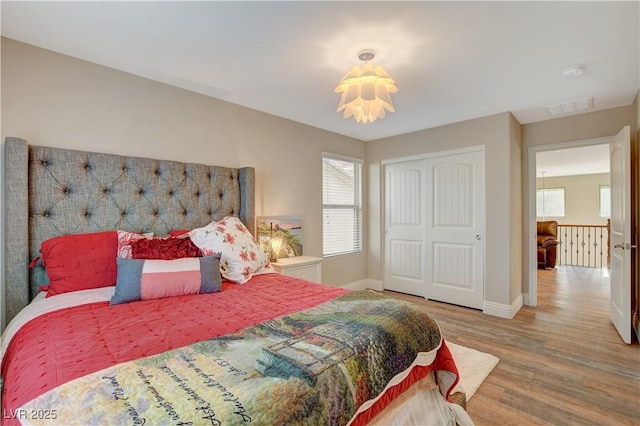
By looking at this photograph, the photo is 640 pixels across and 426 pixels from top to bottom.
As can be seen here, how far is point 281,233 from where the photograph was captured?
127 inches

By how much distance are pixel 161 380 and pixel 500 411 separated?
1941 millimetres

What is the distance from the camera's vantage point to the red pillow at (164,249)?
1.78m

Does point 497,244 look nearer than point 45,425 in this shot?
No

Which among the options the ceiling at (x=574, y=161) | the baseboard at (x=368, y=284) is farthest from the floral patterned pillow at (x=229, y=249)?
the ceiling at (x=574, y=161)

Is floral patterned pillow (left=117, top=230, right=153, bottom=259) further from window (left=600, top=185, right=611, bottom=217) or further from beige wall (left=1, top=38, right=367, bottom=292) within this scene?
window (left=600, top=185, right=611, bottom=217)

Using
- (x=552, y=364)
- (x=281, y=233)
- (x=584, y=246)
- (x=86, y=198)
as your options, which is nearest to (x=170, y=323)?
(x=86, y=198)

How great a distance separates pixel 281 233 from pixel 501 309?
8.47 feet

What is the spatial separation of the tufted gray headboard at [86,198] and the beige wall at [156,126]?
0.49 feet

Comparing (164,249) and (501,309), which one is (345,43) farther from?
(501,309)

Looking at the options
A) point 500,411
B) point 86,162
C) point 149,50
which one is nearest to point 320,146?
point 149,50

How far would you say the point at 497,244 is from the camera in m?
3.33

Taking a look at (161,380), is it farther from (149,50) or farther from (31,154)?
(149,50)

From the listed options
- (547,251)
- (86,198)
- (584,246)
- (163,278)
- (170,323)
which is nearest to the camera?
(170,323)

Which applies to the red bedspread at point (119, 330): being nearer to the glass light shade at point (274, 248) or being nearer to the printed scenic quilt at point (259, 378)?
the printed scenic quilt at point (259, 378)
